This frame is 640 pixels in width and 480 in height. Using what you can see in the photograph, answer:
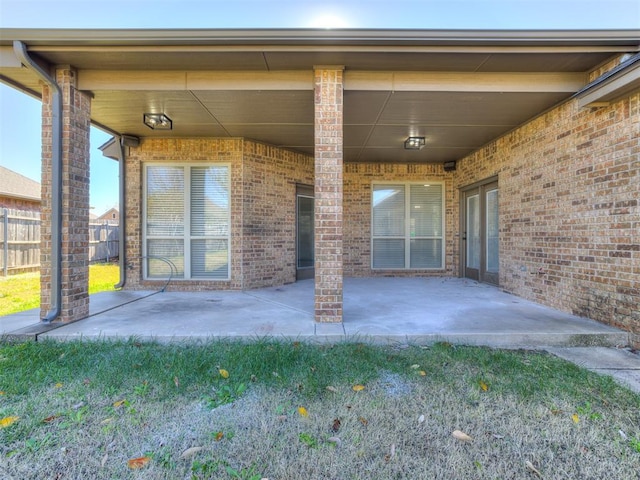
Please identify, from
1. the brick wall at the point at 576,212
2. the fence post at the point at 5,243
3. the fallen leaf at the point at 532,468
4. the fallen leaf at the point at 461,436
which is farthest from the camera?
the fence post at the point at 5,243

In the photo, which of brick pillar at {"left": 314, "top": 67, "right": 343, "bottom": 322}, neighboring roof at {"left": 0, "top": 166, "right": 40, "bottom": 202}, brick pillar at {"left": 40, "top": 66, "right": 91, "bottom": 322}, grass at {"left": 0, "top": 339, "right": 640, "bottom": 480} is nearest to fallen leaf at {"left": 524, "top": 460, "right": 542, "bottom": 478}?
grass at {"left": 0, "top": 339, "right": 640, "bottom": 480}

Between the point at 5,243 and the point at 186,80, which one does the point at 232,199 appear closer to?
the point at 186,80

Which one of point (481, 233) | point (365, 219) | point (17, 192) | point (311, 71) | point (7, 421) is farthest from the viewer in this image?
point (17, 192)

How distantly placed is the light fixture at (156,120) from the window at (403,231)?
4836mm

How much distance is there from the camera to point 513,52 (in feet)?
11.3

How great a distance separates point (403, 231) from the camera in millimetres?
7953

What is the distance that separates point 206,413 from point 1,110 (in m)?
17.2

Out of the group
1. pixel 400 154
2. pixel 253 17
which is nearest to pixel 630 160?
pixel 400 154

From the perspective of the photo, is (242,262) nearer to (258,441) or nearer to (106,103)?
(106,103)

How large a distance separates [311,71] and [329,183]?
4.65 ft

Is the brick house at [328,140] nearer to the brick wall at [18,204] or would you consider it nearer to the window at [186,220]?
the window at [186,220]

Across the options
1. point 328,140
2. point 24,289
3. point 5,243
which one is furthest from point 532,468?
point 5,243

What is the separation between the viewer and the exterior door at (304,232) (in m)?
7.25

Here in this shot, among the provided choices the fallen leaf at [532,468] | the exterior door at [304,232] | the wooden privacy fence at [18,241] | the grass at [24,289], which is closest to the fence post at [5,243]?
the wooden privacy fence at [18,241]
